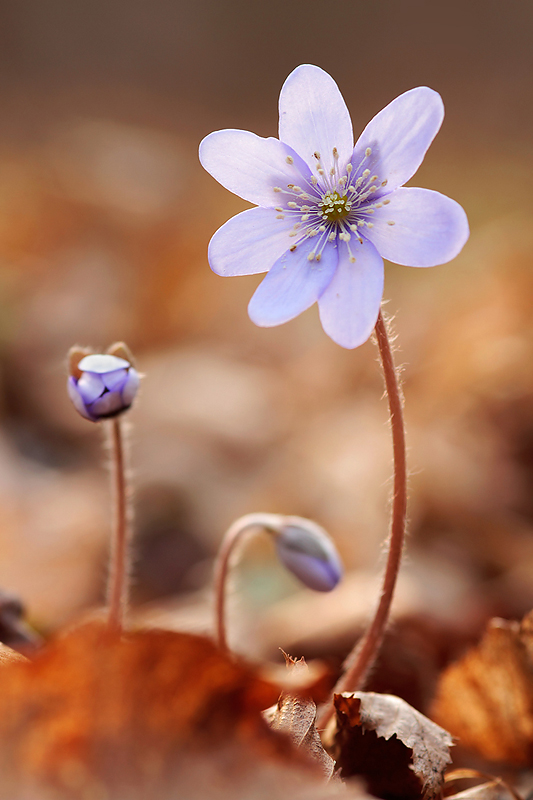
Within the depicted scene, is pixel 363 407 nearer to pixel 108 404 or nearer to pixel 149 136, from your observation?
pixel 108 404

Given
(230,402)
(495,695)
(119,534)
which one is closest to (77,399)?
(119,534)

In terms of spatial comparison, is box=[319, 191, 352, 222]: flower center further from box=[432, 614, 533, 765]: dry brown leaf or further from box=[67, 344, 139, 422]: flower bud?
box=[432, 614, 533, 765]: dry brown leaf

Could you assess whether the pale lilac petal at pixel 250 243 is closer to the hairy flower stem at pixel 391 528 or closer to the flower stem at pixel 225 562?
the hairy flower stem at pixel 391 528

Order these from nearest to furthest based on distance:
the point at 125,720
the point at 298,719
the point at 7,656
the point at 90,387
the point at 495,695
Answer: the point at 125,720 → the point at 298,719 → the point at 7,656 → the point at 90,387 → the point at 495,695

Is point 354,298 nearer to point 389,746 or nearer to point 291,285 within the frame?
point 291,285

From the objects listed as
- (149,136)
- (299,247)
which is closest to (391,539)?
(299,247)

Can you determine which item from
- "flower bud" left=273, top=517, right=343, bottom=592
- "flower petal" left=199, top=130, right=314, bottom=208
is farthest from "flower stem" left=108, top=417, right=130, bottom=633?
"flower petal" left=199, top=130, right=314, bottom=208

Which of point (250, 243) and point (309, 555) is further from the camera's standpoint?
point (309, 555)
